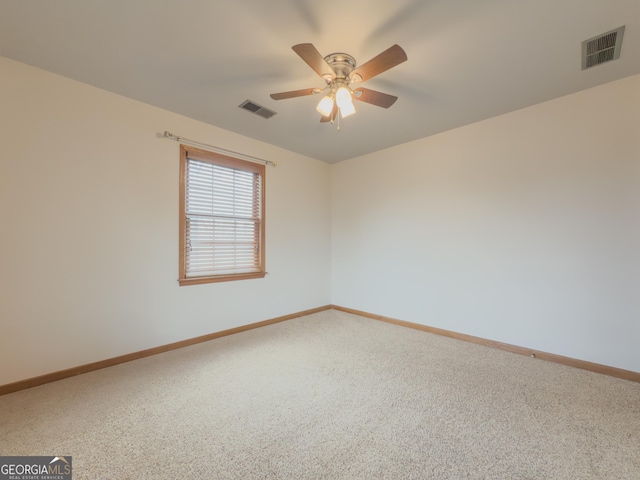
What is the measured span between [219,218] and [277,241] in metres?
0.96

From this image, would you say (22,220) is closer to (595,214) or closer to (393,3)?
(393,3)

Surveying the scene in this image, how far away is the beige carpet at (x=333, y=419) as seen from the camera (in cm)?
141

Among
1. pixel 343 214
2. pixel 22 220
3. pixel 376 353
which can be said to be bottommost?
pixel 376 353

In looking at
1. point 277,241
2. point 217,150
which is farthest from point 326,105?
point 277,241

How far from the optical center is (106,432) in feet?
5.42

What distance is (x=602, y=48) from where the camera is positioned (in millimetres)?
2037

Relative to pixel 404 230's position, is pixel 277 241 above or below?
below

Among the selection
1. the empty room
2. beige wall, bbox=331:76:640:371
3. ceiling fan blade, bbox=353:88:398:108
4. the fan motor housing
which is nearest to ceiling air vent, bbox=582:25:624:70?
the empty room

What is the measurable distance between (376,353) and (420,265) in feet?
4.83

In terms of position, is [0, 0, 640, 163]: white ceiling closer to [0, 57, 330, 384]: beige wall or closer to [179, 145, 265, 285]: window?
[0, 57, 330, 384]: beige wall

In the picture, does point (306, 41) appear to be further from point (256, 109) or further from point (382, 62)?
point (256, 109)

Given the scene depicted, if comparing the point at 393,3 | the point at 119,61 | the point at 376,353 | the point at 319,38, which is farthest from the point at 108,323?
the point at 393,3

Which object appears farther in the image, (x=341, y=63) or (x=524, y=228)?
(x=524, y=228)

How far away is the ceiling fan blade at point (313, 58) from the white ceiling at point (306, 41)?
260 mm
